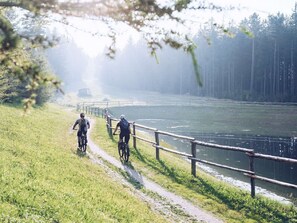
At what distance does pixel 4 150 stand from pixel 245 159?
17441 millimetres


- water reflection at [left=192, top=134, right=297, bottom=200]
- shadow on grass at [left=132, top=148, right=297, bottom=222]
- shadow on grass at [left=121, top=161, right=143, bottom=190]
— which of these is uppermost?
shadow on grass at [left=121, top=161, right=143, bottom=190]

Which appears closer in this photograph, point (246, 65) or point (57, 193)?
point (57, 193)

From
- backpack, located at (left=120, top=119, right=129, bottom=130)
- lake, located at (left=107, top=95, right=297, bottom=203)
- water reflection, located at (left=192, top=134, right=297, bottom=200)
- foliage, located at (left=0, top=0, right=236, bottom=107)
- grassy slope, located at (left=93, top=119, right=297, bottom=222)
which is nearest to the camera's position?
foliage, located at (left=0, top=0, right=236, bottom=107)

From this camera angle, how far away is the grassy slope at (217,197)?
37.7ft

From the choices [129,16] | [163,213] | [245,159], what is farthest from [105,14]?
[245,159]

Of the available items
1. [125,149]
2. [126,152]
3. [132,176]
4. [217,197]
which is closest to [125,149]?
[125,149]

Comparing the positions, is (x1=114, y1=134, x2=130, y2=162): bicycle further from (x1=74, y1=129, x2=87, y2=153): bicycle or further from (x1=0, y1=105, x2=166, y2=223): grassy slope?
(x1=0, y1=105, x2=166, y2=223): grassy slope

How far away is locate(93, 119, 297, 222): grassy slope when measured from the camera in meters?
11.5

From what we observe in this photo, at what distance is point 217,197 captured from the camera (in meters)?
13.0

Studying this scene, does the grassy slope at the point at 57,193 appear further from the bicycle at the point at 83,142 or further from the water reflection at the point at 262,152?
the water reflection at the point at 262,152

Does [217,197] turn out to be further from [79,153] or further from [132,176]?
[79,153]

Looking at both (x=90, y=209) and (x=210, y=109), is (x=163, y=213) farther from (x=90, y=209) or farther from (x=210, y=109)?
(x=210, y=109)

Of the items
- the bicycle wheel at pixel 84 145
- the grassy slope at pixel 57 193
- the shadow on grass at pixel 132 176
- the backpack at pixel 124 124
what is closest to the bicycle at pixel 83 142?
the bicycle wheel at pixel 84 145

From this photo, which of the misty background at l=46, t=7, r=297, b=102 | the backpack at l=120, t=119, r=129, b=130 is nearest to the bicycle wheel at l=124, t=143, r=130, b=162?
the backpack at l=120, t=119, r=129, b=130
